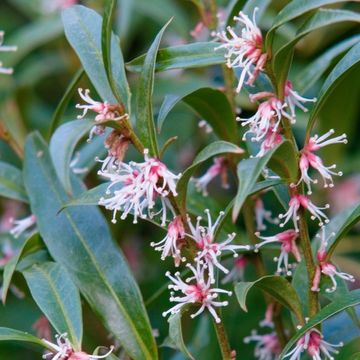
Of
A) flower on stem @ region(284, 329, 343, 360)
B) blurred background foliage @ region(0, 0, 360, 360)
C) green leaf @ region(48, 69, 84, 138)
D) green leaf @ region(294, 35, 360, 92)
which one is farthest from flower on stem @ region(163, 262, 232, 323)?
blurred background foliage @ region(0, 0, 360, 360)

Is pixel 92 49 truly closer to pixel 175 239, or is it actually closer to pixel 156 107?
pixel 175 239

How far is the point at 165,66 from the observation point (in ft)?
4.08

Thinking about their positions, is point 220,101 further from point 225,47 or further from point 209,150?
point 209,150

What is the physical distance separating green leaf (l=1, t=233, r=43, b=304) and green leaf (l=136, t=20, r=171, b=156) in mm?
286

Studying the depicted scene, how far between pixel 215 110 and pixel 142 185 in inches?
10.7

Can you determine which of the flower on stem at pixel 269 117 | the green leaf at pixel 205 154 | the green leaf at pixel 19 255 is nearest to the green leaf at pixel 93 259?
the green leaf at pixel 19 255

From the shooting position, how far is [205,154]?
1115 mm

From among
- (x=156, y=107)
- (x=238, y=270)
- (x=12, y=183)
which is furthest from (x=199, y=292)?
(x=156, y=107)

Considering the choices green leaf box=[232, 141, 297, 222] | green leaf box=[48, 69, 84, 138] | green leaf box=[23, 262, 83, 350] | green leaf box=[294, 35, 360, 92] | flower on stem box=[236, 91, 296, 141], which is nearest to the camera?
green leaf box=[232, 141, 297, 222]

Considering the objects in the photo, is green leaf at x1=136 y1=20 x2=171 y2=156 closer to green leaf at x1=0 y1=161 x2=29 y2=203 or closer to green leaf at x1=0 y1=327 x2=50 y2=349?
green leaf at x1=0 y1=327 x2=50 y2=349

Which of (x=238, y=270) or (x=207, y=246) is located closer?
(x=207, y=246)

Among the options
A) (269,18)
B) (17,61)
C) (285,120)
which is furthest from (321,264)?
(17,61)

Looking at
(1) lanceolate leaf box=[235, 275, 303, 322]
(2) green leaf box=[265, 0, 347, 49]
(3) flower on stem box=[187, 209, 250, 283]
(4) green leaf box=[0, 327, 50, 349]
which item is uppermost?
(2) green leaf box=[265, 0, 347, 49]

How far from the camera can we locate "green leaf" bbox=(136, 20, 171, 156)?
117 cm
